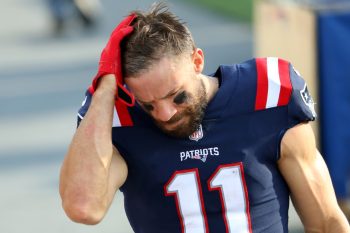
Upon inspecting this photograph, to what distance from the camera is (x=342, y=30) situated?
5750 mm

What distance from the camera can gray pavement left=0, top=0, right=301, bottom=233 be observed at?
6.34 m

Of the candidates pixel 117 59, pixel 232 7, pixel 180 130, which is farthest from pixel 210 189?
pixel 232 7

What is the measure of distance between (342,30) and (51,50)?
6.41m

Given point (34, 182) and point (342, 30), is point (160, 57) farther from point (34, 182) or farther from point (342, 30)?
Result: point (34, 182)

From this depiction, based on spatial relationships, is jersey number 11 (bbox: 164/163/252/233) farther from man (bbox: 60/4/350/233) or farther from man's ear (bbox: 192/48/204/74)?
man's ear (bbox: 192/48/204/74)

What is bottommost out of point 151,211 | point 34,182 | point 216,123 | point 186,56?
point 34,182

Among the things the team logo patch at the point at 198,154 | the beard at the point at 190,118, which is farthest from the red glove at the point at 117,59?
the team logo patch at the point at 198,154

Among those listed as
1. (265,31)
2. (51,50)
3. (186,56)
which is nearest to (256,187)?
(186,56)

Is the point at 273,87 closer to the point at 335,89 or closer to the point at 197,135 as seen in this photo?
the point at 197,135

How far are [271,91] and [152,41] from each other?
1.48ft

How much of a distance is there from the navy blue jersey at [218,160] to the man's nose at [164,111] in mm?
115

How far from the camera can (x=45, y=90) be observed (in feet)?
32.2

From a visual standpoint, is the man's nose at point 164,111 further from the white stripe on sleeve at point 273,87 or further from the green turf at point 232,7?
the green turf at point 232,7

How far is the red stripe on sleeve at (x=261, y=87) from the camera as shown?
9.51 ft
